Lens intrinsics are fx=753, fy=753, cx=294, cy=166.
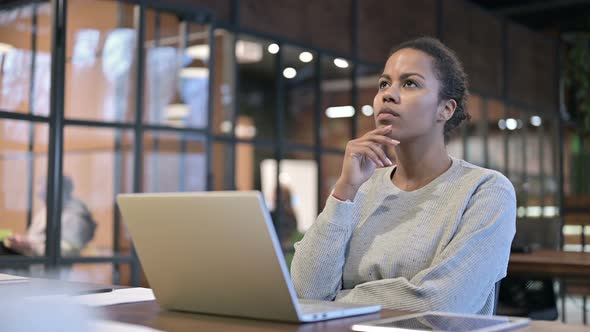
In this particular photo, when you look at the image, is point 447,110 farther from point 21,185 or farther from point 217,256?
point 21,185

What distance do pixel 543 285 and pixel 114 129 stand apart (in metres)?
2.89

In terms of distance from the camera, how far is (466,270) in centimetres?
169

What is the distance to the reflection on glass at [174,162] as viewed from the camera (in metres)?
5.27

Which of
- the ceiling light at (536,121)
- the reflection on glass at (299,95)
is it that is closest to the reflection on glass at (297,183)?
the reflection on glass at (299,95)

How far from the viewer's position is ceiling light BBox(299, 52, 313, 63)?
722 centimetres

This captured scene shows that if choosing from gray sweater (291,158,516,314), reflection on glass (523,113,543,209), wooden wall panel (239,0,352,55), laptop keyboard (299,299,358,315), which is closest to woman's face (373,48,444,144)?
gray sweater (291,158,516,314)

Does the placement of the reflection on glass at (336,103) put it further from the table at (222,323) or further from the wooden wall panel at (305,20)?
the table at (222,323)

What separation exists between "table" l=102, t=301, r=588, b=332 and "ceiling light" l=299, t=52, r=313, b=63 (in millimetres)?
5939

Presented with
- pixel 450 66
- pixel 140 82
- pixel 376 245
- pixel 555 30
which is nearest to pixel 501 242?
pixel 376 245

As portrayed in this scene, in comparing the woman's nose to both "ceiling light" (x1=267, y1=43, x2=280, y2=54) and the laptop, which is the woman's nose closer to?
the laptop

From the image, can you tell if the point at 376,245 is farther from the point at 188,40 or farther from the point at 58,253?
the point at 188,40

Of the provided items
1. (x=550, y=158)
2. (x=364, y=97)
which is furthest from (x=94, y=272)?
(x=550, y=158)

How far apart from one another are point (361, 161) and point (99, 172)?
336 cm

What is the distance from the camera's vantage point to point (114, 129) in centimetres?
505
